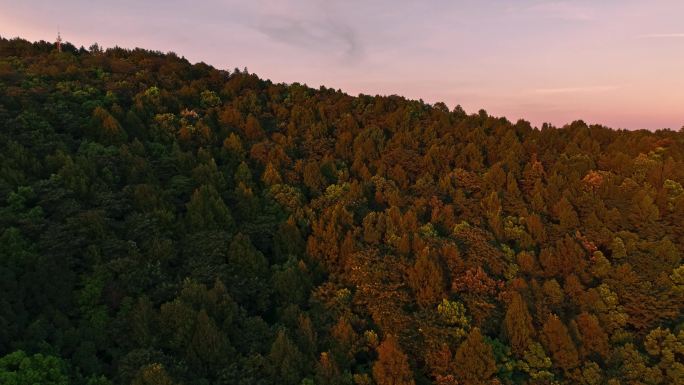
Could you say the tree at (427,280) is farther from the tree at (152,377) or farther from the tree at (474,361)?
the tree at (152,377)

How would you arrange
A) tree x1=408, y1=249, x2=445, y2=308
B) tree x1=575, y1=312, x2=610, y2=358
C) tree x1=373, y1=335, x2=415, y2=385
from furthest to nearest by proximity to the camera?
tree x1=408, y1=249, x2=445, y2=308 < tree x1=575, y1=312, x2=610, y2=358 < tree x1=373, y1=335, x2=415, y2=385

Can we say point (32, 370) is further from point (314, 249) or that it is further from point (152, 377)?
point (314, 249)

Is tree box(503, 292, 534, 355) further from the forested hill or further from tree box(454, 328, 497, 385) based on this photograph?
tree box(454, 328, 497, 385)

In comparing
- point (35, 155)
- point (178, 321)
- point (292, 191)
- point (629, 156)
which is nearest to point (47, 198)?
point (35, 155)

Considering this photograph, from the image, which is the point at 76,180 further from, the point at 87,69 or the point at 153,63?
the point at 153,63

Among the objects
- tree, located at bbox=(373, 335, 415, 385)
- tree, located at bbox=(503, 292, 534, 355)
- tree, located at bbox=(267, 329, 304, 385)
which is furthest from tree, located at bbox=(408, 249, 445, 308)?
tree, located at bbox=(267, 329, 304, 385)
